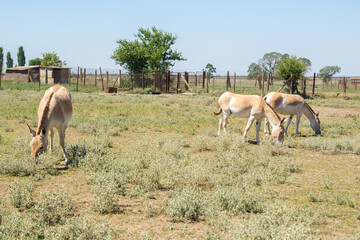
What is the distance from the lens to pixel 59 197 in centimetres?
636

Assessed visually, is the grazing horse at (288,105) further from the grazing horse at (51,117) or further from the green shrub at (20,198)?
the green shrub at (20,198)

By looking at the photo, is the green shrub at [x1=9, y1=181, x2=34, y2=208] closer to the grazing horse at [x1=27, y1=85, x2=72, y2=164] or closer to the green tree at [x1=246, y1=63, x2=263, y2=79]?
Result: the grazing horse at [x1=27, y1=85, x2=72, y2=164]

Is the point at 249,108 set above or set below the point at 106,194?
above

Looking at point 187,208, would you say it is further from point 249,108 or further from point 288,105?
point 288,105

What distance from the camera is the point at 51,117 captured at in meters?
9.22

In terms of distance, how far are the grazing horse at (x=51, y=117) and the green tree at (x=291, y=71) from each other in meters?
29.5

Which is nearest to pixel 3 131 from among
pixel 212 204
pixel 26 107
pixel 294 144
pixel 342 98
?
pixel 26 107

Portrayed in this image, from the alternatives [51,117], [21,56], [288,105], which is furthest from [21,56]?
[51,117]

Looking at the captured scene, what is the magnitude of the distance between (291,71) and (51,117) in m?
31.4

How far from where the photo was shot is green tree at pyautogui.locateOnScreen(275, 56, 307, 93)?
36.2 m

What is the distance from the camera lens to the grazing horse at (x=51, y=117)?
28.0 ft

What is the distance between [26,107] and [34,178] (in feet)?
41.1

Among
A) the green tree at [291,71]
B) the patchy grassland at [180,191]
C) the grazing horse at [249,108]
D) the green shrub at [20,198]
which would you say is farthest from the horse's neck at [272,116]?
the green tree at [291,71]

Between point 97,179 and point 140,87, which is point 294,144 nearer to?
point 97,179
